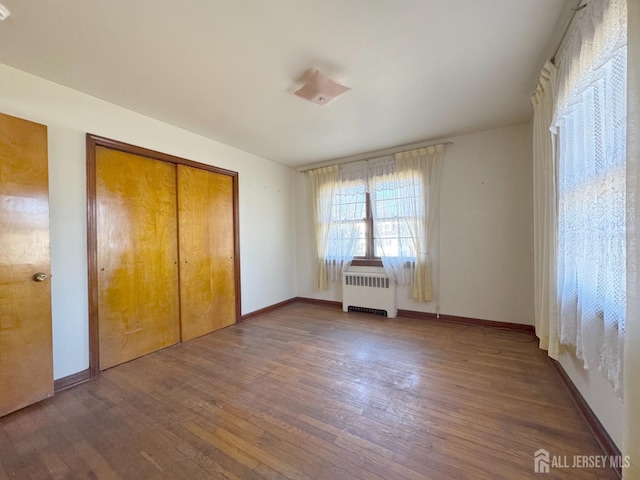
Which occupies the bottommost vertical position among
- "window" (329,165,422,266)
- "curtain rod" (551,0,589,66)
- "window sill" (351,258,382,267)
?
"window sill" (351,258,382,267)

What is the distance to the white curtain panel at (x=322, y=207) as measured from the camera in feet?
13.9

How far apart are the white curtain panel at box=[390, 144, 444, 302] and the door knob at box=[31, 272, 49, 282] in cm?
379

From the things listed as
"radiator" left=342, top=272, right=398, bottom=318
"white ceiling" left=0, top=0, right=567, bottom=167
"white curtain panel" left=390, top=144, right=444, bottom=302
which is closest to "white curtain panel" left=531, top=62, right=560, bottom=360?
"white ceiling" left=0, top=0, right=567, bottom=167

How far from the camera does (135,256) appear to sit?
2.55 m

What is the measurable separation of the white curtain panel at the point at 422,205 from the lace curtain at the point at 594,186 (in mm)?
1791

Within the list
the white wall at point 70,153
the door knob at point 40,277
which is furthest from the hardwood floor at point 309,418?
the door knob at point 40,277

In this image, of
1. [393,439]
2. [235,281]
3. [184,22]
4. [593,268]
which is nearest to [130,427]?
[393,439]

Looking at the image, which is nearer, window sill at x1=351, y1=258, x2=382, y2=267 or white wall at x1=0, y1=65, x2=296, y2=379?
white wall at x1=0, y1=65, x2=296, y2=379

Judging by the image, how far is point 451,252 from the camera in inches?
136

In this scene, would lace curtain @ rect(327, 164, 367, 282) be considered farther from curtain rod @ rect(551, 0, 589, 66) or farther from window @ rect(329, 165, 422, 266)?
curtain rod @ rect(551, 0, 589, 66)

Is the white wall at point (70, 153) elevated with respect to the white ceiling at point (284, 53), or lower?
lower

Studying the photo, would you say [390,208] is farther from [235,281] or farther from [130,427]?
[130,427]

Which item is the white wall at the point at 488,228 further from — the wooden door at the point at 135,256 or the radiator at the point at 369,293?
the wooden door at the point at 135,256

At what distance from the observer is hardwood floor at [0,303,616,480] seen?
130cm
